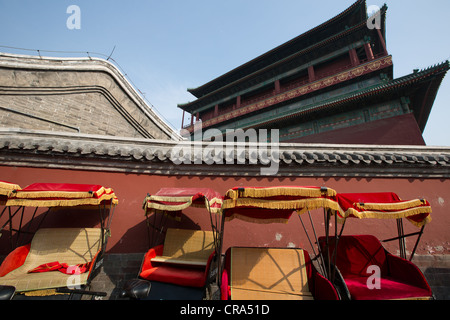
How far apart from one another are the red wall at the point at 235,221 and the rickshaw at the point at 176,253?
→ 345 millimetres

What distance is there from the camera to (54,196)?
3473 mm

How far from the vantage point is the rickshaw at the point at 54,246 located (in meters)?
3.25

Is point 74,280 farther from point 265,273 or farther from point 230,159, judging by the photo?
point 230,159

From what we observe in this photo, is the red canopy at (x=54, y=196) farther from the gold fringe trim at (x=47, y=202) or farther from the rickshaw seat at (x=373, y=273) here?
the rickshaw seat at (x=373, y=273)

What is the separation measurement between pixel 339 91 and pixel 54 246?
47.3 feet

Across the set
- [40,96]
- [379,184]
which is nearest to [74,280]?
[379,184]

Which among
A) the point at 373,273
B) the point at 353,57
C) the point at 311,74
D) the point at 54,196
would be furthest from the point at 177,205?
the point at 353,57

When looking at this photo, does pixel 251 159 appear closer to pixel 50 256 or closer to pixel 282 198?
pixel 282 198

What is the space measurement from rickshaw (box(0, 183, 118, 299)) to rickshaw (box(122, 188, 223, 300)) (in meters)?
0.93

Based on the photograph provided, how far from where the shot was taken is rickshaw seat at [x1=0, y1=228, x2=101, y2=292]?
3248 mm

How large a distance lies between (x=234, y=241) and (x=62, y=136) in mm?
5648

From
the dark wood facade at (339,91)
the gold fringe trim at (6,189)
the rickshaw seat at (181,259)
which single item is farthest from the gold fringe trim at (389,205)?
the dark wood facade at (339,91)

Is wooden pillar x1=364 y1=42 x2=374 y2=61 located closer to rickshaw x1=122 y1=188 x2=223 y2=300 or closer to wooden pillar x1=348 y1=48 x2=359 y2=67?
wooden pillar x1=348 y1=48 x2=359 y2=67

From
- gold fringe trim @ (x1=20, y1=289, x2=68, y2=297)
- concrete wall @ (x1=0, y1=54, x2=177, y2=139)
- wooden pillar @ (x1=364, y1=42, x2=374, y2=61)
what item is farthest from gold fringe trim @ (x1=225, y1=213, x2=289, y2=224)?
wooden pillar @ (x1=364, y1=42, x2=374, y2=61)
